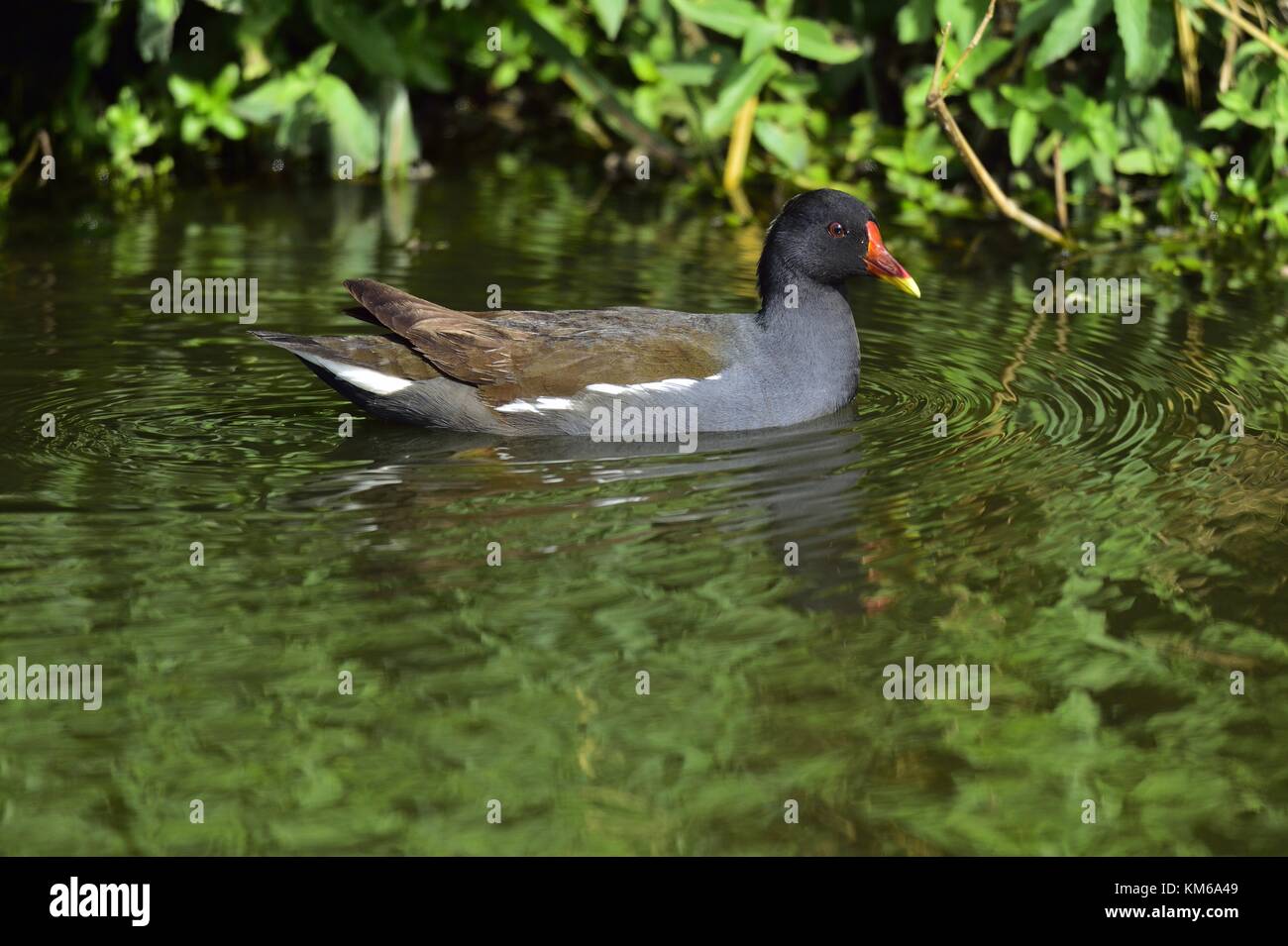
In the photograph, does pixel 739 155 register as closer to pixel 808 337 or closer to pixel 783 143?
pixel 783 143

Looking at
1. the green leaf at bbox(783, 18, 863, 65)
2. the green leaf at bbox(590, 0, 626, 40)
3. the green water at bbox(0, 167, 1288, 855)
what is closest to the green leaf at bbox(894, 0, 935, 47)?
the green leaf at bbox(783, 18, 863, 65)

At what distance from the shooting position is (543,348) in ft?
23.5

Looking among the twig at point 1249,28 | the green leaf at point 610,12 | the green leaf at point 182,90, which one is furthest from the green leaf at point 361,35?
the twig at point 1249,28

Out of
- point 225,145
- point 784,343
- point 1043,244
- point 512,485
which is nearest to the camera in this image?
point 512,485

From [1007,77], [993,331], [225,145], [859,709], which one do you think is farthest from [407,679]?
[225,145]

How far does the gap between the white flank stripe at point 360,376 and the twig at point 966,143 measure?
9.42 ft

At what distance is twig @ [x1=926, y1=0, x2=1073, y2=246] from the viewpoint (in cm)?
849

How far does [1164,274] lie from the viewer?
989 centimetres

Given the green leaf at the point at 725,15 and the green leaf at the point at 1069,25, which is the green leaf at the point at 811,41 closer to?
the green leaf at the point at 725,15

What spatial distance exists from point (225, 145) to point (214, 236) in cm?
216

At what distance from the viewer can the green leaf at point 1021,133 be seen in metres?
10.2

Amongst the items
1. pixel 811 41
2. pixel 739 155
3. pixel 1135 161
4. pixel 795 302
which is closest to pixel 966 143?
pixel 811 41

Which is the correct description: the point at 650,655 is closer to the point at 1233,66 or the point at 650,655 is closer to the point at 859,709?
the point at 859,709

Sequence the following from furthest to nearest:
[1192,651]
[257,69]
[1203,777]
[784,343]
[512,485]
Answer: [257,69], [784,343], [512,485], [1192,651], [1203,777]
